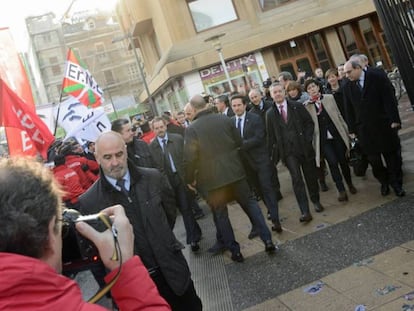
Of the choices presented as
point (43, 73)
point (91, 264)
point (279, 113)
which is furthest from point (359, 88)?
point (43, 73)

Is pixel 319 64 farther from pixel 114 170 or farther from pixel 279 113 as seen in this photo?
pixel 114 170

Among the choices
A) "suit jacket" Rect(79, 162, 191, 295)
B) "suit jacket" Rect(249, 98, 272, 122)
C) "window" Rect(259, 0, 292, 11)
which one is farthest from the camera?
"window" Rect(259, 0, 292, 11)

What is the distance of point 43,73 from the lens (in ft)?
245

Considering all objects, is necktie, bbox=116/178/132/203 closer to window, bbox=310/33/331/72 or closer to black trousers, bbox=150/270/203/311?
black trousers, bbox=150/270/203/311

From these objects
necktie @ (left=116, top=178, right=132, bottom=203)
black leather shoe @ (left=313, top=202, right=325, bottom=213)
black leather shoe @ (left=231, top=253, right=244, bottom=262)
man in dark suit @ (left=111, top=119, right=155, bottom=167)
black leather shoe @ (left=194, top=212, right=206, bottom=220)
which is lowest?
black leather shoe @ (left=231, top=253, right=244, bottom=262)

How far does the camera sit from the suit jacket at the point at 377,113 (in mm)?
5938

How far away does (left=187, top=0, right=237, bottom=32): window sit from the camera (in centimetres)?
2461

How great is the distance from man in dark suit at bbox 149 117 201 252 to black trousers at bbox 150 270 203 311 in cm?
326

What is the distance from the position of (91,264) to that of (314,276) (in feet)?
11.1

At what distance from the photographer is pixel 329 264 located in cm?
466

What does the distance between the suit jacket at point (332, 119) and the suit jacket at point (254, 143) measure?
885 millimetres

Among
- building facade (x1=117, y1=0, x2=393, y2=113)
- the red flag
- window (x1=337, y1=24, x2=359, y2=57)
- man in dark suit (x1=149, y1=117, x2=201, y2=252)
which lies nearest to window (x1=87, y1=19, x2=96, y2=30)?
building facade (x1=117, y1=0, x2=393, y2=113)

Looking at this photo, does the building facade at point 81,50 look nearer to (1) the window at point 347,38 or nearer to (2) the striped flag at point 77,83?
(1) the window at point 347,38

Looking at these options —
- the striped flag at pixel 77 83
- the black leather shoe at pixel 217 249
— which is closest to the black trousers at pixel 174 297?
the black leather shoe at pixel 217 249
